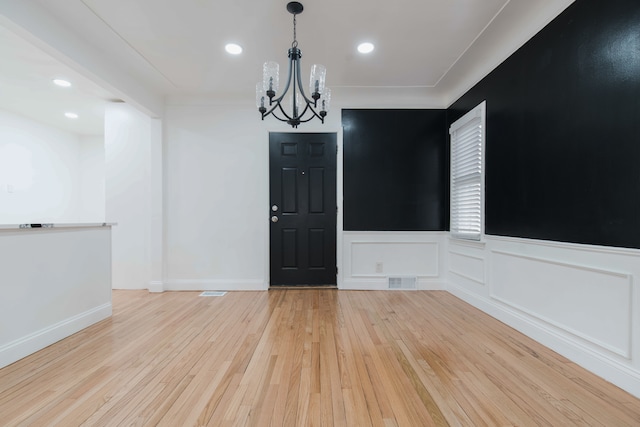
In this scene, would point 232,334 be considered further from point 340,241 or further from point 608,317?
point 608,317

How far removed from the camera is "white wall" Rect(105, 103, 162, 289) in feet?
12.6

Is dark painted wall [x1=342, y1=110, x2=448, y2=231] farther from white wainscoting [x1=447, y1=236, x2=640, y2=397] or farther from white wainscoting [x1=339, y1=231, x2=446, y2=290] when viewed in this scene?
white wainscoting [x1=447, y1=236, x2=640, y2=397]

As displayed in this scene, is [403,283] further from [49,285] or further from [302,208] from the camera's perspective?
[49,285]

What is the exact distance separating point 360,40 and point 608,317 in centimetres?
275

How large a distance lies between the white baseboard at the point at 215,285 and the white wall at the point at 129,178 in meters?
0.33

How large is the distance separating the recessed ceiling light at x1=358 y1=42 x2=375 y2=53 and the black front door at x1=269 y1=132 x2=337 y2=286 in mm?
1229

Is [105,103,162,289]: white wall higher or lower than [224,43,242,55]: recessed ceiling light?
lower

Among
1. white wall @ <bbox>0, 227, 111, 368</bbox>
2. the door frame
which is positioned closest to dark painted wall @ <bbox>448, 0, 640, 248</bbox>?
the door frame

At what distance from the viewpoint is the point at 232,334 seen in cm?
238

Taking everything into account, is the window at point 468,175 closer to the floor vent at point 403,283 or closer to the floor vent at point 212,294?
the floor vent at point 403,283

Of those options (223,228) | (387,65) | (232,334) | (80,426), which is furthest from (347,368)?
(387,65)

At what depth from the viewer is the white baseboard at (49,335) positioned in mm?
1896

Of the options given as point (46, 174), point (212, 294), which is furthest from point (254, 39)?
point (46, 174)

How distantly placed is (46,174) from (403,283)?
6.14m
